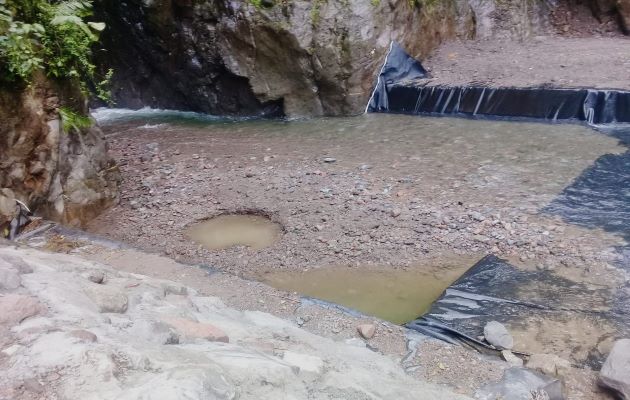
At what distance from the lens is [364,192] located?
5453 millimetres

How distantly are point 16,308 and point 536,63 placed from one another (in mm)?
9499

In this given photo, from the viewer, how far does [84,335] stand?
5.72ft

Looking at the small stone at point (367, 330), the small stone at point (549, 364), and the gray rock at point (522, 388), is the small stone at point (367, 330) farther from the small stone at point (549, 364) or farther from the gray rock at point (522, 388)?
the small stone at point (549, 364)

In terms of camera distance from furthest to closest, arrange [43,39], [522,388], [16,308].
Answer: [43,39] < [522,388] < [16,308]

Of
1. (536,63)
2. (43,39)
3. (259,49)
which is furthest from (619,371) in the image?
(536,63)

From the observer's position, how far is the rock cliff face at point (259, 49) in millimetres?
8805

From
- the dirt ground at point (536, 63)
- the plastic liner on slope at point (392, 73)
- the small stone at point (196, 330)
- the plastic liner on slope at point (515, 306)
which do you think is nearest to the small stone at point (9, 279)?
the small stone at point (196, 330)

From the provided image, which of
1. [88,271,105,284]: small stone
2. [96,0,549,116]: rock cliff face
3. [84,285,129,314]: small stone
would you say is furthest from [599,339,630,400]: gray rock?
[96,0,549,116]: rock cliff face

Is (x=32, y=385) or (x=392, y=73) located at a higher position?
(x=392, y=73)

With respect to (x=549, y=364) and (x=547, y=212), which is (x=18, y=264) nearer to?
(x=549, y=364)

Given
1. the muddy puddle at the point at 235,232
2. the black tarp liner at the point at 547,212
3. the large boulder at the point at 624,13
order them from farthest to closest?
1. the large boulder at the point at 624,13
2. the muddy puddle at the point at 235,232
3. the black tarp liner at the point at 547,212

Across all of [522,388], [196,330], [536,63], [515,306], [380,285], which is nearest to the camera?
[196,330]

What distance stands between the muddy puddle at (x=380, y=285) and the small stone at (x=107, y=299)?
1946mm

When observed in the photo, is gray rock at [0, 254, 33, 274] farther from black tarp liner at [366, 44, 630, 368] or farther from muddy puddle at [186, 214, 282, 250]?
muddy puddle at [186, 214, 282, 250]
